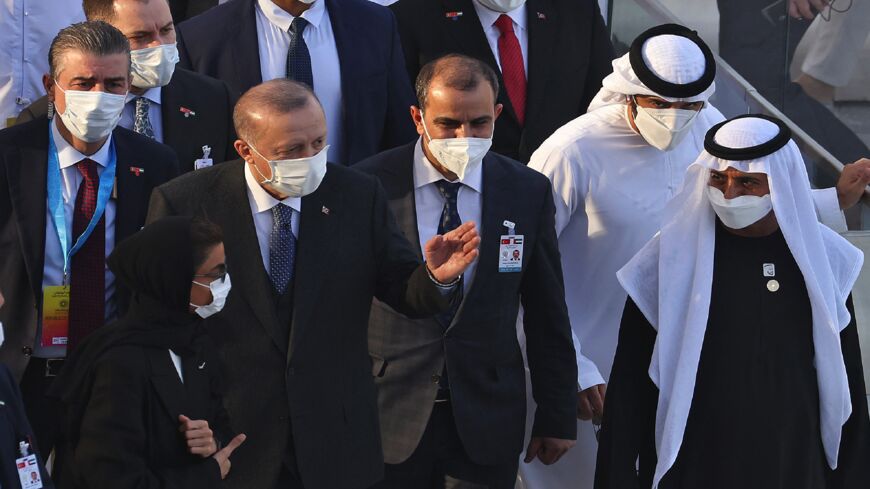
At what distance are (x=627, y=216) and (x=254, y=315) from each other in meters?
→ 1.98

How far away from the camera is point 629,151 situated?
6.50 metres

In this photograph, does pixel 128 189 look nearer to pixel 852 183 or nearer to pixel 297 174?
pixel 297 174

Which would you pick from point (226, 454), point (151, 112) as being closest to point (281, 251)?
point (226, 454)

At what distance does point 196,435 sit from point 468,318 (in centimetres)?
144

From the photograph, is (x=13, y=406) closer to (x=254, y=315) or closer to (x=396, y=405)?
(x=254, y=315)

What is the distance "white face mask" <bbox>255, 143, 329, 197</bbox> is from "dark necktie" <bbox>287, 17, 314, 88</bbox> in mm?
1397

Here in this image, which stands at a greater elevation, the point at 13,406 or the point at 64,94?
the point at 64,94

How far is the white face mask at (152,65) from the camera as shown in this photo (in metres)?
5.90

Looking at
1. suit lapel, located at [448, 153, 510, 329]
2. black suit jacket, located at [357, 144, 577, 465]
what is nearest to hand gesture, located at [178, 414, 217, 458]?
black suit jacket, located at [357, 144, 577, 465]

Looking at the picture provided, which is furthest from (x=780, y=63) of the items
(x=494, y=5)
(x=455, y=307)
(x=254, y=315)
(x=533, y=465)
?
(x=254, y=315)

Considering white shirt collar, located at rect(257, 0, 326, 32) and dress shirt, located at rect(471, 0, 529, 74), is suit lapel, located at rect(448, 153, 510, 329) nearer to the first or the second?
white shirt collar, located at rect(257, 0, 326, 32)

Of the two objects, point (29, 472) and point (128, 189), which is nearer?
point (29, 472)

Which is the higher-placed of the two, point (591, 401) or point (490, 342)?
point (490, 342)

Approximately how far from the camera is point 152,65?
590cm
